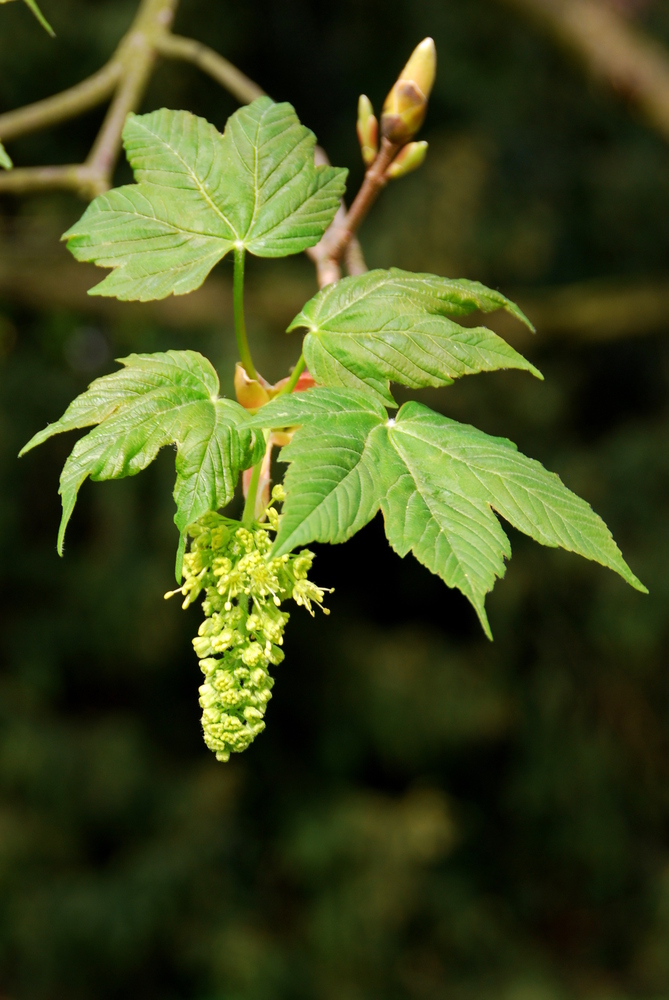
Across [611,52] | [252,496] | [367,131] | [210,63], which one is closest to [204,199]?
[367,131]

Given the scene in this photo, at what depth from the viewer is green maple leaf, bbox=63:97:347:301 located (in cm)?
98

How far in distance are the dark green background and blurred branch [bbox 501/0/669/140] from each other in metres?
1.38

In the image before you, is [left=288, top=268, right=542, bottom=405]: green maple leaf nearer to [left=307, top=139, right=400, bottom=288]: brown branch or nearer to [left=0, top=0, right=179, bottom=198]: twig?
[left=307, top=139, right=400, bottom=288]: brown branch

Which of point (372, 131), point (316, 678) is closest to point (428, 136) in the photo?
point (316, 678)

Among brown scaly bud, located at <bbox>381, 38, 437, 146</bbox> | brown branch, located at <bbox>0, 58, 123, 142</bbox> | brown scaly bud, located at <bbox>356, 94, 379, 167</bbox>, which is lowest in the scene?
brown branch, located at <bbox>0, 58, 123, 142</bbox>

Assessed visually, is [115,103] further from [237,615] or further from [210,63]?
[237,615]

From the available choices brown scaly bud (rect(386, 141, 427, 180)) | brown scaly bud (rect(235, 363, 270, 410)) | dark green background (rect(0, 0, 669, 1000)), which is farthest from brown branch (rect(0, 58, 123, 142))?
dark green background (rect(0, 0, 669, 1000))

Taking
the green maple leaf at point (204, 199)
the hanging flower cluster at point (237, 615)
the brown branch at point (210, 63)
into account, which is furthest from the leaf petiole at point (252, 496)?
the brown branch at point (210, 63)

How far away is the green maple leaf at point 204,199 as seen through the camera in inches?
38.7

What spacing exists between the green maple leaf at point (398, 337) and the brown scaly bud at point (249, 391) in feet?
0.28

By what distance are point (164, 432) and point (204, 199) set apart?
1.12 ft

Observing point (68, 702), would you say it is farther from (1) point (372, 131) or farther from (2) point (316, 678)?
(1) point (372, 131)

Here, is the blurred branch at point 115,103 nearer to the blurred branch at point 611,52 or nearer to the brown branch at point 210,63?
the brown branch at point 210,63

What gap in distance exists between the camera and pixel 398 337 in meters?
0.92
